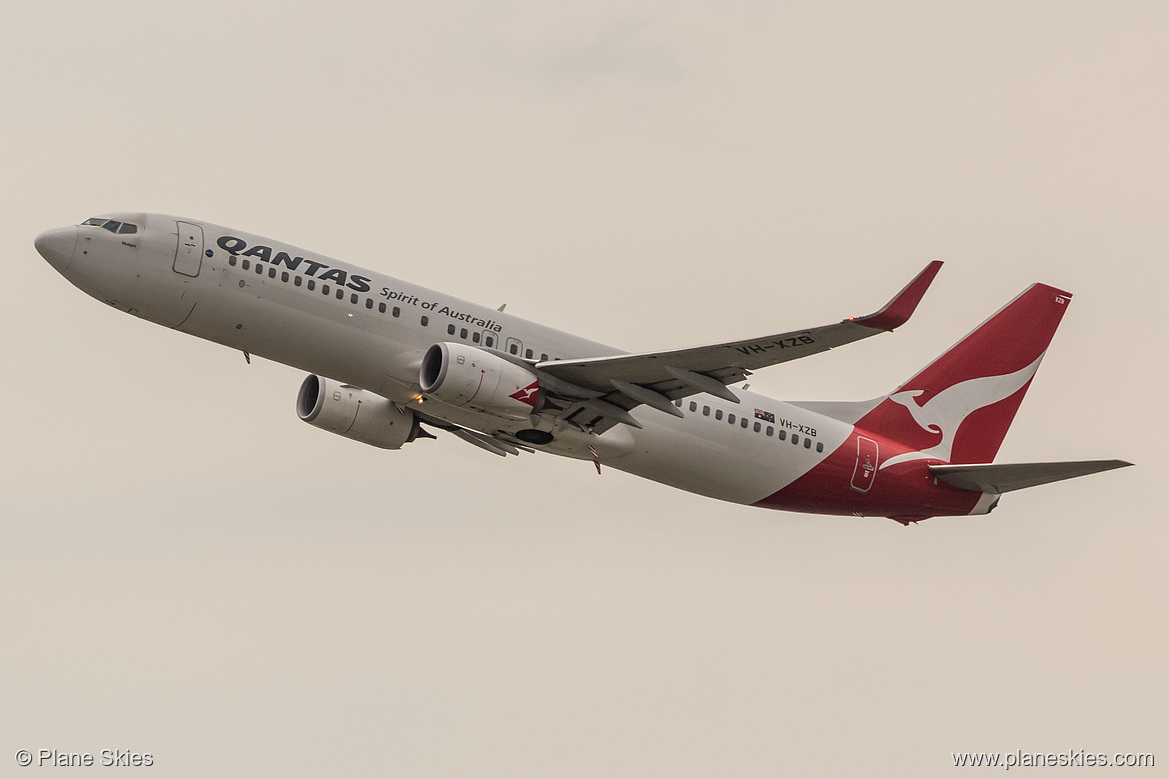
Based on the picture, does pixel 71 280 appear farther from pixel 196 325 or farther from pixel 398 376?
pixel 398 376

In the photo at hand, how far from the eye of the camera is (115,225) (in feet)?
127

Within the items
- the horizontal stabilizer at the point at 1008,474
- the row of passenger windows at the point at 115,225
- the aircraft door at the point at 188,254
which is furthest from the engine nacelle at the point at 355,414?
the horizontal stabilizer at the point at 1008,474

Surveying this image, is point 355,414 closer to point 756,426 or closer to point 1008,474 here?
point 756,426

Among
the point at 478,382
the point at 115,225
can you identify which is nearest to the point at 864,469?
the point at 478,382

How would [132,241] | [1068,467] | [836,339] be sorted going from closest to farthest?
[836,339], [132,241], [1068,467]

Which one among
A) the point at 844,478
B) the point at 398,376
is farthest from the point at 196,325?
the point at 844,478

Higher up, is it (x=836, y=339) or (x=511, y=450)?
(x=836, y=339)

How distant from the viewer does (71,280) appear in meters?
38.5

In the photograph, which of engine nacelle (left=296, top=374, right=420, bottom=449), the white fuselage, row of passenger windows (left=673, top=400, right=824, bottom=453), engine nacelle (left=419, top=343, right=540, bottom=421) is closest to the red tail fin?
row of passenger windows (left=673, top=400, right=824, bottom=453)

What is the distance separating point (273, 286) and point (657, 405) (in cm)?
1027

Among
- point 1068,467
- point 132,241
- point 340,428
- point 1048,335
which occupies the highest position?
point 1048,335

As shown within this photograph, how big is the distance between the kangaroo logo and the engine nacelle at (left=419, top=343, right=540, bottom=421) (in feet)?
45.9

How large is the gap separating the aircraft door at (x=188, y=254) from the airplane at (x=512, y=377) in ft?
0.17

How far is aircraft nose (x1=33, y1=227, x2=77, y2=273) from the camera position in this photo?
38.2 meters
